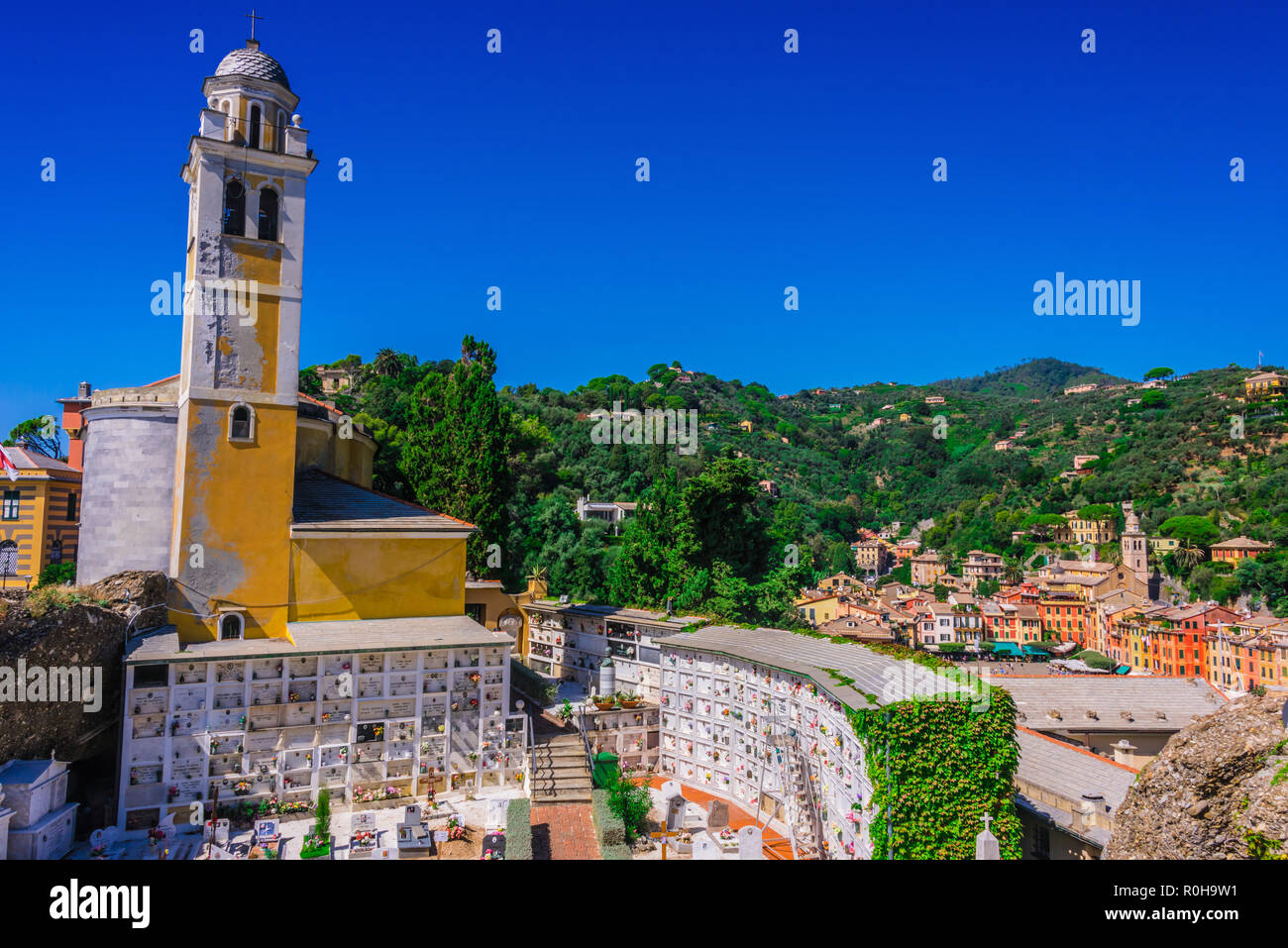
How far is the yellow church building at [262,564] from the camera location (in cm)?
1784

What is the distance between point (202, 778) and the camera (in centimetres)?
1736

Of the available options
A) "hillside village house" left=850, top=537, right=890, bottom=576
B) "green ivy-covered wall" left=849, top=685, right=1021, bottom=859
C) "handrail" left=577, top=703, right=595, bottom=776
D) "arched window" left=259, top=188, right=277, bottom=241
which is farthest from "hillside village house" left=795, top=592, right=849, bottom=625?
"green ivy-covered wall" left=849, top=685, right=1021, bottom=859

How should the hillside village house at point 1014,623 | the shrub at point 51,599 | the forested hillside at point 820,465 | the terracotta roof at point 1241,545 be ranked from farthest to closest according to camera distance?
the hillside village house at point 1014,623 → the terracotta roof at point 1241,545 → the forested hillside at point 820,465 → the shrub at point 51,599

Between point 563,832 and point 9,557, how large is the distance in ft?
97.0

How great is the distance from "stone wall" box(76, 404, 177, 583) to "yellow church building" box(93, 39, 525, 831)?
0.16 ft

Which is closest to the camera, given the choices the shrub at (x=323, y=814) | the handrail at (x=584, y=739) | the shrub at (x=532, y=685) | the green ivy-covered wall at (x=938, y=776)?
the green ivy-covered wall at (x=938, y=776)

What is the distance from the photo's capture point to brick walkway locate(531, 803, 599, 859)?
15995mm

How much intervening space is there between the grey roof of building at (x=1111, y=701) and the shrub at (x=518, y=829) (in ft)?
56.3

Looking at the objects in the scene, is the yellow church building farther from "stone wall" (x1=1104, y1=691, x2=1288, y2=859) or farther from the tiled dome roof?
"stone wall" (x1=1104, y1=691, x2=1288, y2=859)

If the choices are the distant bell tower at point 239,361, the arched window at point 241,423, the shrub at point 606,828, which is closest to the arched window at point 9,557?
the distant bell tower at point 239,361

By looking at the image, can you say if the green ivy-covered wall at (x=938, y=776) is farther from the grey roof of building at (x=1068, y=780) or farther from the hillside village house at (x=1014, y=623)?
the hillside village house at (x=1014, y=623)

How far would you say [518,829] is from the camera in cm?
1588
